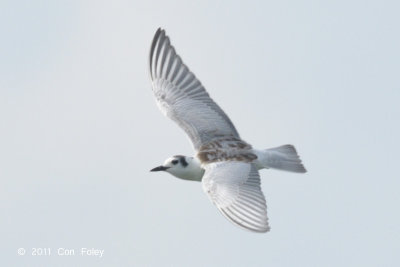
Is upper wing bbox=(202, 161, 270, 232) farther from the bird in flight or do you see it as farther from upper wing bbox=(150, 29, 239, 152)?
upper wing bbox=(150, 29, 239, 152)

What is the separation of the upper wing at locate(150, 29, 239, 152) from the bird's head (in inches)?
24.6

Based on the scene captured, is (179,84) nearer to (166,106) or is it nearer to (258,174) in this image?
(166,106)

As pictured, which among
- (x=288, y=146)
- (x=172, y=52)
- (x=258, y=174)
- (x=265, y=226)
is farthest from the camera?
(x=172, y=52)

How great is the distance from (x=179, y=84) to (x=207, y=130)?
1533 millimetres

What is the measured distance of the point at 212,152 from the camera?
21922mm

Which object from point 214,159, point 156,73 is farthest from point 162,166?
point 156,73

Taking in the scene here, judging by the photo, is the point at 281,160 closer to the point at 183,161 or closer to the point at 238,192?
the point at 183,161

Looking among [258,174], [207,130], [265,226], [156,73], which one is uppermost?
[156,73]

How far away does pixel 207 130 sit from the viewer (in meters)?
22.7

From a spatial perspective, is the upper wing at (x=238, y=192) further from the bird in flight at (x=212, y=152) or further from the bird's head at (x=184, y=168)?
the bird's head at (x=184, y=168)

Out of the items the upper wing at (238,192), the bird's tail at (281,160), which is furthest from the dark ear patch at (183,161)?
the bird's tail at (281,160)

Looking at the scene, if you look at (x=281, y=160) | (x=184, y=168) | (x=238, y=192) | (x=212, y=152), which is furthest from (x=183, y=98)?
(x=238, y=192)

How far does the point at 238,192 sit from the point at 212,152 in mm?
1923

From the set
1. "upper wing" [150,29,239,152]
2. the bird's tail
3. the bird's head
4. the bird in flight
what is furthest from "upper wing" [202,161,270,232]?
"upper wing" [150,29,239,152]
